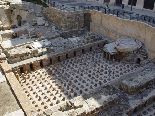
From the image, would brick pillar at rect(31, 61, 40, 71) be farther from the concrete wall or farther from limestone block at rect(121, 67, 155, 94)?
the concrete wall

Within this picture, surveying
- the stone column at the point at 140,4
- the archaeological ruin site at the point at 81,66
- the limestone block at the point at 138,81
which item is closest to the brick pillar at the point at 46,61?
the archaeological ruin site at the point at 81,66

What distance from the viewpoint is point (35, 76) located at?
10969mm

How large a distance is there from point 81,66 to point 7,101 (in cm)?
566

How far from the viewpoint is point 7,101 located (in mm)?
7719

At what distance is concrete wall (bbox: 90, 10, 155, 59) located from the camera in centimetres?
1131

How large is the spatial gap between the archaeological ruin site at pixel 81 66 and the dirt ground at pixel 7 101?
0.14 ft

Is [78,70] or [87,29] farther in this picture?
[87,29]

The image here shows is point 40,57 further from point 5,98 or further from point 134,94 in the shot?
point 134,94

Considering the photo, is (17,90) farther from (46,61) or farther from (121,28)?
(121,28)

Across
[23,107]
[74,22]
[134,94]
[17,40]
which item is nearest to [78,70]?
[134,94]

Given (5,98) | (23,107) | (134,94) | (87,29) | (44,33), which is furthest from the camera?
(87,29)

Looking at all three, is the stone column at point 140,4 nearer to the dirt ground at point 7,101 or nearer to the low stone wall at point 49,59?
the low stone wall at point 49,59

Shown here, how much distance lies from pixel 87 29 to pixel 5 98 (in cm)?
1102

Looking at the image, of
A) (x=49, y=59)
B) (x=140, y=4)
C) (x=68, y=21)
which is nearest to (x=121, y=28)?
(x=140, y=4)
